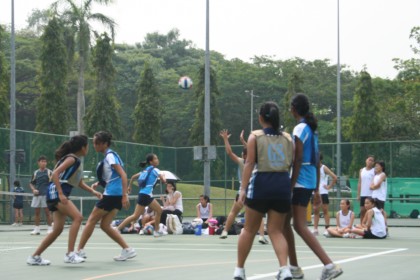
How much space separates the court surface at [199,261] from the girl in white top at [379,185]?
5.69 feet

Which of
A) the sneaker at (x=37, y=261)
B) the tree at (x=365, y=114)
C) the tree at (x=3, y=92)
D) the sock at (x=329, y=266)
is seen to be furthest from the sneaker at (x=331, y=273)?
the tree at (x=365, y=114)

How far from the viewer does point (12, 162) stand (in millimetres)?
32844

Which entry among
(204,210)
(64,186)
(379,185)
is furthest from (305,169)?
(204,210)

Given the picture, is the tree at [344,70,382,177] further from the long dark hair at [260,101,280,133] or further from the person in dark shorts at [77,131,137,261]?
the long dark hair at [260,101,280,133]

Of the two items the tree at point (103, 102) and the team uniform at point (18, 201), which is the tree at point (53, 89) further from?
the team uniform at point (18, 201)

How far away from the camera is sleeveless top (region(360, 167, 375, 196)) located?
2252cm

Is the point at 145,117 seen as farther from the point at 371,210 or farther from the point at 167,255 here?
the point at 167,255

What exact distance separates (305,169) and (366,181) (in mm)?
11931

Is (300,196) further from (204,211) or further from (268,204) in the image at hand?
(204,211)

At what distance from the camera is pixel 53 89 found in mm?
58625

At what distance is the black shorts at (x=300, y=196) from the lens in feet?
35.6

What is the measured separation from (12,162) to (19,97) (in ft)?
170

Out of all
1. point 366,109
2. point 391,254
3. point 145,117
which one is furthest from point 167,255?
point 145,117

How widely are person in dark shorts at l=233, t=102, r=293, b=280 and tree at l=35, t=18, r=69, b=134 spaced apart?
47311mm
